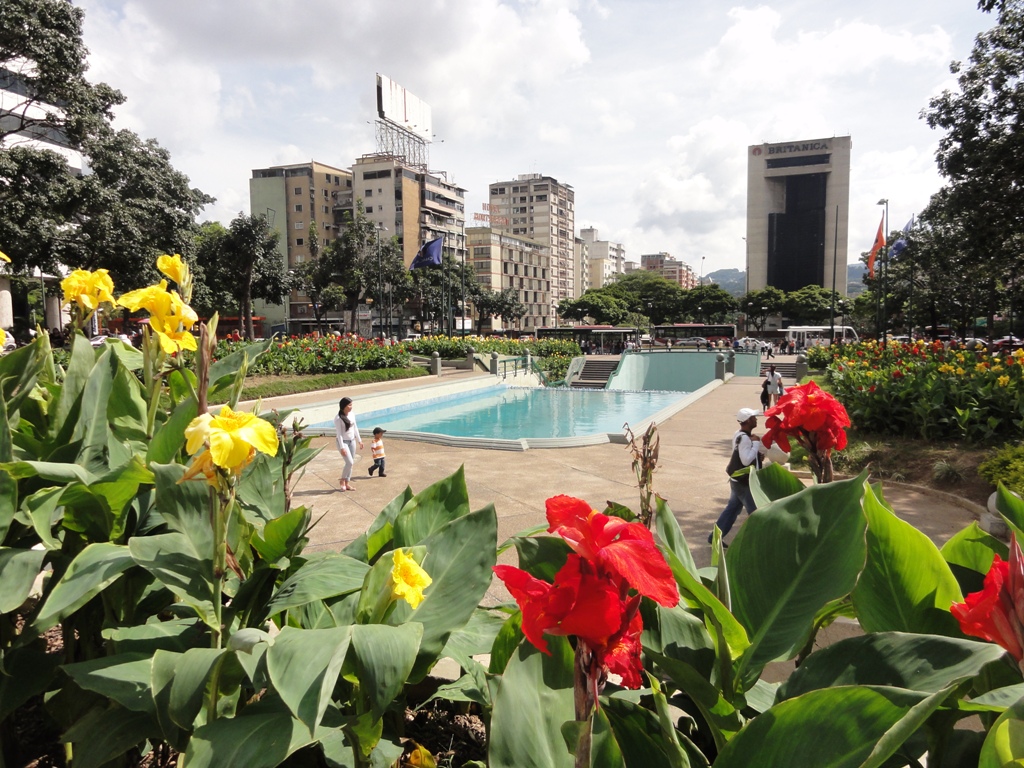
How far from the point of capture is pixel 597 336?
4381 centimetres

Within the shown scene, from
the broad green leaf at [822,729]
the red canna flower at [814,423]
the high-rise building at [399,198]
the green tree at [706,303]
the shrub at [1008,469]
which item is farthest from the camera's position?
the green tree at [706,303]

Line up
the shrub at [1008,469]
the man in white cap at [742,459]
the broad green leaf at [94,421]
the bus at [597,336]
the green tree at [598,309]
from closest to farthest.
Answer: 1. the broad green leaf at [94,421]
2. the man in white cap at [742,459]
3. the shrub at [1008,469]
4. the bus at [597,336]
5. the green tree at [598,309]

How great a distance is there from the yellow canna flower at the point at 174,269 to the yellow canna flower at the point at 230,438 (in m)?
0.82

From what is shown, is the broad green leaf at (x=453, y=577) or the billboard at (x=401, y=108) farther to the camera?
the billboard at (x=401, y=108)

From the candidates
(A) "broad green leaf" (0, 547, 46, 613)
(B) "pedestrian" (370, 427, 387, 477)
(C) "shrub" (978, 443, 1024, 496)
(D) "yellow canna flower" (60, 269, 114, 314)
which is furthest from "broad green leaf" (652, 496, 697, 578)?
(B) "pedestrian" (370, 427, 387, 477)

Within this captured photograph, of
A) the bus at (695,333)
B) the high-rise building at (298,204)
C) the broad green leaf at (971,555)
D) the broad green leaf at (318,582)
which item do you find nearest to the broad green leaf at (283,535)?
the broad green leaf at (318,582)

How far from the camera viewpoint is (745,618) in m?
1.33

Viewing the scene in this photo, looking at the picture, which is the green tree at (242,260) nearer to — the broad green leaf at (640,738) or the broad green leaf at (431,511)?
the broad green leaf at (431,511)

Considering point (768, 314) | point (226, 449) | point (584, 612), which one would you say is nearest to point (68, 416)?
point (226, 449)

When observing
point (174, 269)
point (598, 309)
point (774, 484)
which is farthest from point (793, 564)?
point (598, 309)

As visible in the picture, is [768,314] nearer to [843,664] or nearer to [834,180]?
[834,180]

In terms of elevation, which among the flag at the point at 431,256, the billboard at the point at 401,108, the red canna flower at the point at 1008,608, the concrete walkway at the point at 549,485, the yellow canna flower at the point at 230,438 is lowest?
the concrete walkway at the point at 549,485

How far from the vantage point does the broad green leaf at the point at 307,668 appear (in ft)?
3.36

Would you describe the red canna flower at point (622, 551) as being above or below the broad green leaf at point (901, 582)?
above
